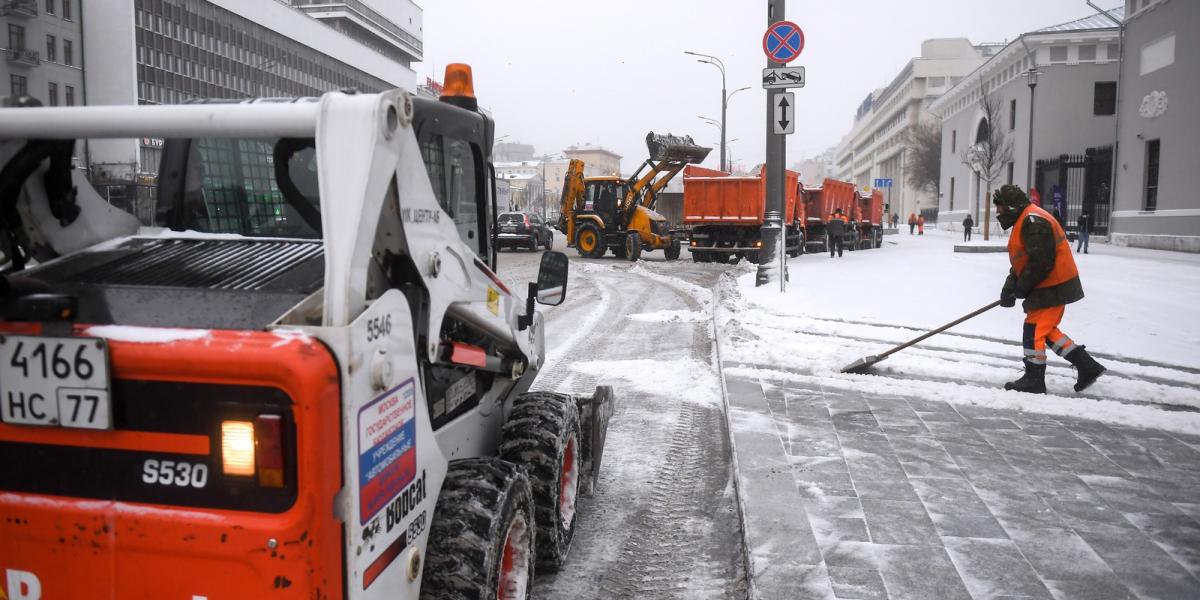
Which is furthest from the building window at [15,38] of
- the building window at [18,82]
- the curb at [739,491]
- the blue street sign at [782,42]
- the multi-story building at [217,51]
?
the curb at [739,491]

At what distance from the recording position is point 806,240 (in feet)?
97.6

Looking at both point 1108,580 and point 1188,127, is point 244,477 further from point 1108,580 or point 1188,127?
point 1188,127

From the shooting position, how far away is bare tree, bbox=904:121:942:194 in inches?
2886

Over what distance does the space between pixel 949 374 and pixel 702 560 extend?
4372 mm

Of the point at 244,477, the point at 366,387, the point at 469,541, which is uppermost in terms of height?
the point at 366,387

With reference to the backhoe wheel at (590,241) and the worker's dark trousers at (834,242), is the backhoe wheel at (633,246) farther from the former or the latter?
the worker's dark trousers at (834,242)

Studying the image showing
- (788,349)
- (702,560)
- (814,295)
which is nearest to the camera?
(702,560)

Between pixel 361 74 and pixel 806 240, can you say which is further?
pixel 361 74

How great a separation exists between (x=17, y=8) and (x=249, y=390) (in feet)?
183

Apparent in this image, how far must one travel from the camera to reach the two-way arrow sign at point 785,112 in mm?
13133

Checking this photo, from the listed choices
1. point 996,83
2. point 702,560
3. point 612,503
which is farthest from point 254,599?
point 996,83

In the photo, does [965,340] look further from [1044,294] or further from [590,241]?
[590,241]

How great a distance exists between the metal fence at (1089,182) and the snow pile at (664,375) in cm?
2869

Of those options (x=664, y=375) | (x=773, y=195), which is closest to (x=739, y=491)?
(x=664, y=375)
